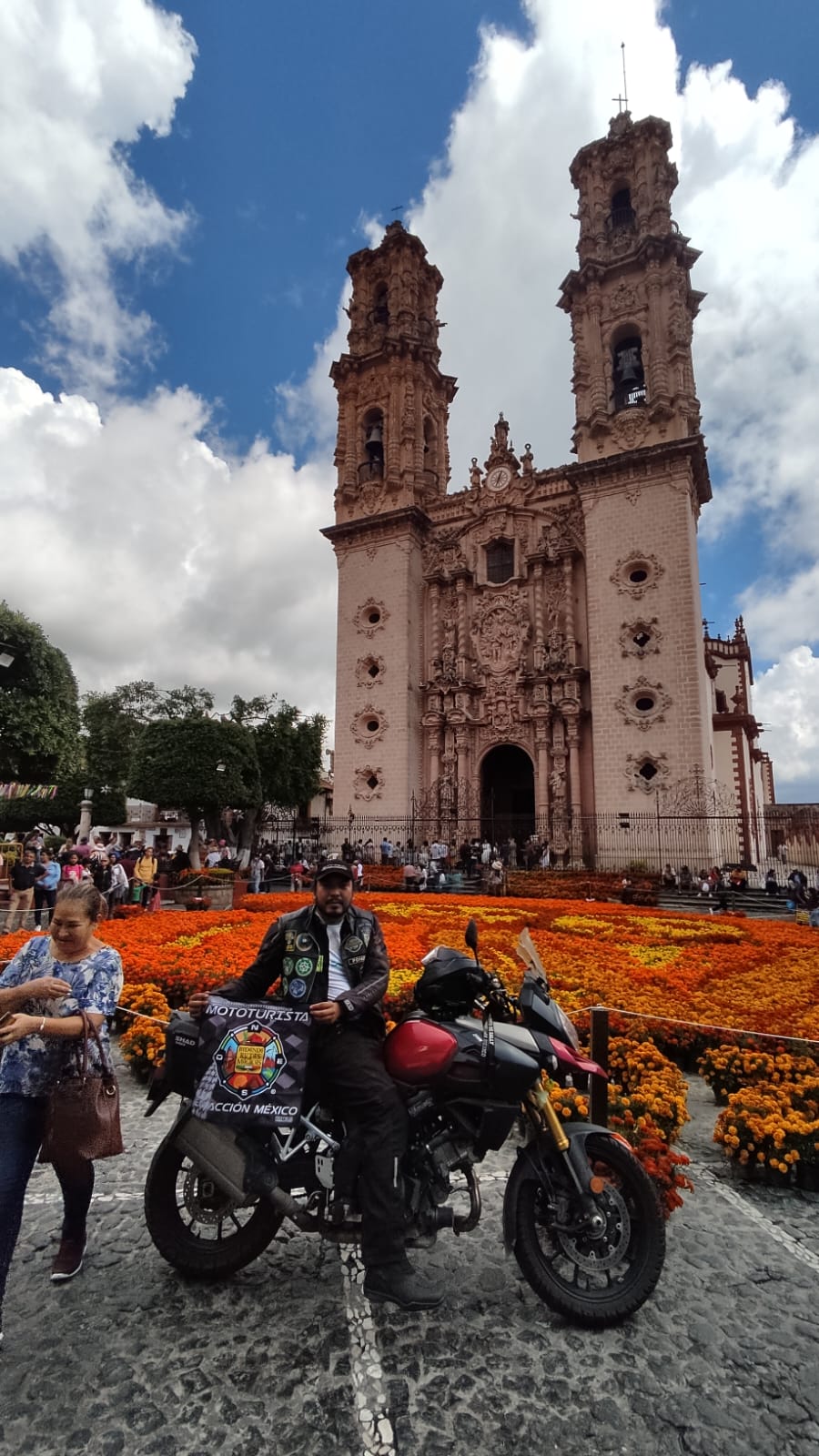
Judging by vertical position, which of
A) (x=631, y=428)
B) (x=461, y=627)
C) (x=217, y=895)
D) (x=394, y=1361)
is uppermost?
(x=631, y=428)

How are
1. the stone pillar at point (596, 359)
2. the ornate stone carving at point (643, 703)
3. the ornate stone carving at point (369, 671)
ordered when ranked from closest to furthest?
the ornate stone carving at point (643, 703), the stone pillar at point (596, 359), the ornate stone carving at point (369, 671)

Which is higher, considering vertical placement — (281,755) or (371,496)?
(371,496)

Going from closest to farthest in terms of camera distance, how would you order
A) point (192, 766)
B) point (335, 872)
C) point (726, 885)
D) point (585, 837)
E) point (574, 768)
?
1. point (335, 872)
2. point (726, 885)
3. point (585, 837)
4. point (574, 768)
5. point (192, 766)

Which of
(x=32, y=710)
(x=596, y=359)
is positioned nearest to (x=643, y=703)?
(x=596, y=359)

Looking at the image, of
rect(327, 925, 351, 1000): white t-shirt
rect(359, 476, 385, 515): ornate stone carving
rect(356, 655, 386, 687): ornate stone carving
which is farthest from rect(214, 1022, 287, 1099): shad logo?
rect(359, 476, 385, 515): ornate stone carving

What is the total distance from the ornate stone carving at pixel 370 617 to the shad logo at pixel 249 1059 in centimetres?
2493

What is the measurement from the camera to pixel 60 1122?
2627 millimetres

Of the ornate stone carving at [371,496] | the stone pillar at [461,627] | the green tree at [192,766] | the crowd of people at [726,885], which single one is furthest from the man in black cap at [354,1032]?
the ornate stone carving at [371,496]

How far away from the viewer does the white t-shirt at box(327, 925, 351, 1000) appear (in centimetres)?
288

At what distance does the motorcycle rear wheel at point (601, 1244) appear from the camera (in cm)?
259

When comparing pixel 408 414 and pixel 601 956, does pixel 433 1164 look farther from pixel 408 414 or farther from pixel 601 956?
pixel 408 414

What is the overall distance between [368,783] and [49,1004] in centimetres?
2354

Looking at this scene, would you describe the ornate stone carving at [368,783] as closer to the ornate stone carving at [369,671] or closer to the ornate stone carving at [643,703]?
the ornate stone carving at [369,671]

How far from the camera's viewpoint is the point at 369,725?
87.5ft
